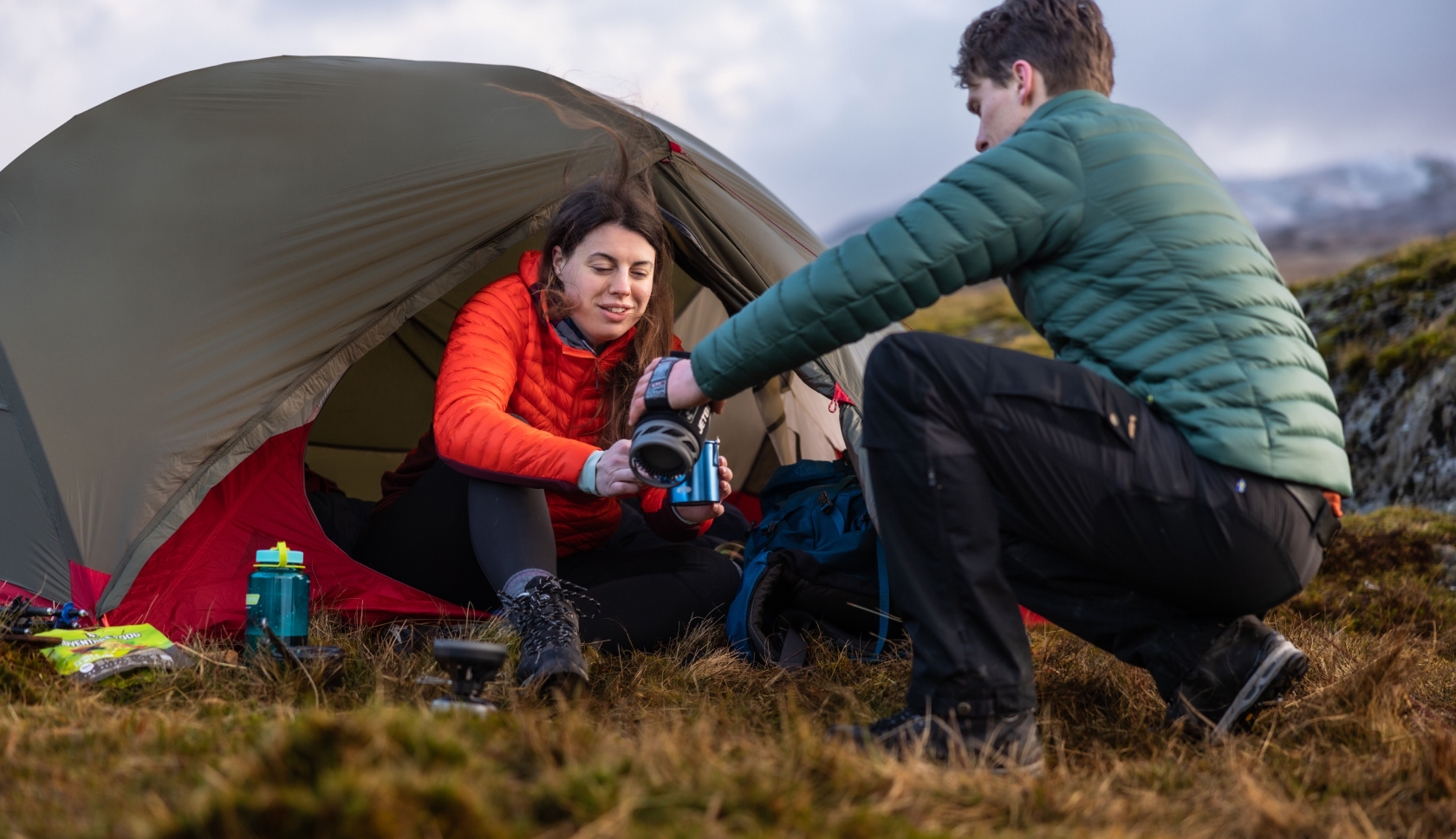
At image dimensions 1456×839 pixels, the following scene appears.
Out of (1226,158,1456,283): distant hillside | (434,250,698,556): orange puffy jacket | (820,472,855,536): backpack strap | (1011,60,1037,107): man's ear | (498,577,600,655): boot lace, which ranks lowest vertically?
(498,577,600,655): boot lace

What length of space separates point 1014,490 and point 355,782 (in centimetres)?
127

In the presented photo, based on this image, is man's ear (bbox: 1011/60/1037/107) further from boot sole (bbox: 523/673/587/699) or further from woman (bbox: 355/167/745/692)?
boot sole (bbox: 523/673/587/699)

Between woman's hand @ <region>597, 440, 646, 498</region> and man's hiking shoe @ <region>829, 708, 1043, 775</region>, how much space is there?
3.03 feet

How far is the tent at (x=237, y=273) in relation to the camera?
2.66 metres

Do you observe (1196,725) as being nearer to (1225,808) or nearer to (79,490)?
(1225,808)

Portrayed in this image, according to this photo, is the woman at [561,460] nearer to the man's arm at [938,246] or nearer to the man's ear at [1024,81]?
the man's arm at [938,246]

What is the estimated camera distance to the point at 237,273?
2850 millimetres

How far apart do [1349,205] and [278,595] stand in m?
151

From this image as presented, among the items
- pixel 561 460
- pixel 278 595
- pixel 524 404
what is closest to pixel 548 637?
pixel 561 460

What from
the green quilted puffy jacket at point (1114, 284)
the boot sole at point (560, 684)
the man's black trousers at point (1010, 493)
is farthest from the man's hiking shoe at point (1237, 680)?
the boot sole at point (560, 684)

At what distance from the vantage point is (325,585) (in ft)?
9.67

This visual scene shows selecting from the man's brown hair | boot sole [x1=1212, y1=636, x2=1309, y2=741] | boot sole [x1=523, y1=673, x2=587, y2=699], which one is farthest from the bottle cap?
boot sole [x1=1212, y1=636, x2=1309, y2=741]

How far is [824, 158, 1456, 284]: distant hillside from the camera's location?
97.4 m

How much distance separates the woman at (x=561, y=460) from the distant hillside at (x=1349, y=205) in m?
92.4
